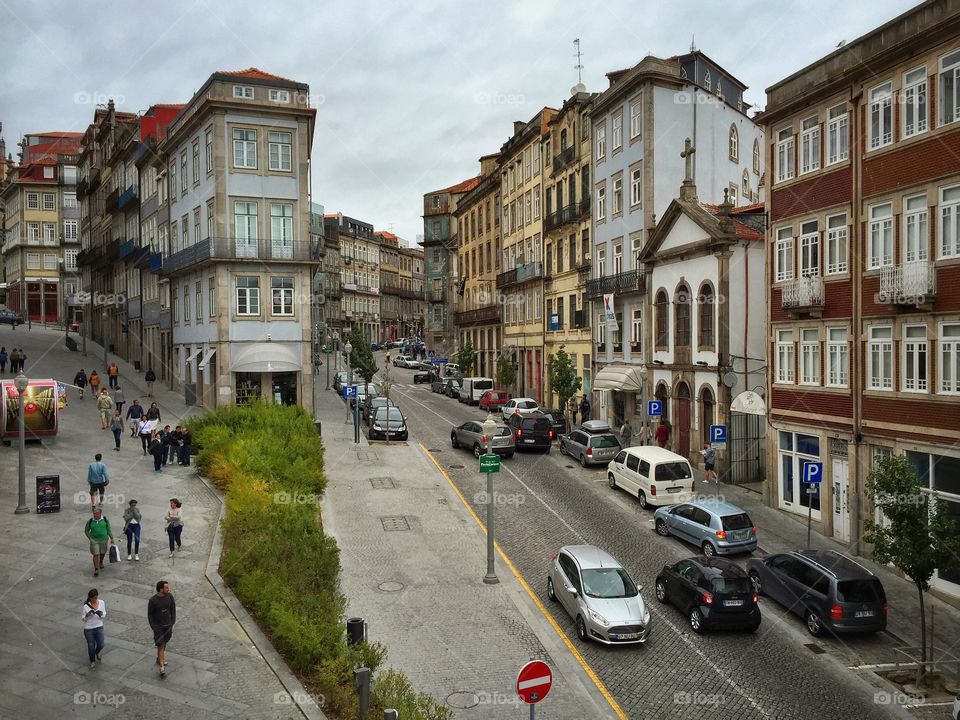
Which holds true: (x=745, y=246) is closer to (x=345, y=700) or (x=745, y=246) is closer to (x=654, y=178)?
(x=654, y=178)

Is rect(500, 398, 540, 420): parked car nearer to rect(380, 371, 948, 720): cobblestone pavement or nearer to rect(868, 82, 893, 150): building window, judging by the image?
rect(380, 371, 948, 720): cobblestone pavement

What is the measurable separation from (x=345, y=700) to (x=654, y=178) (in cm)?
3145

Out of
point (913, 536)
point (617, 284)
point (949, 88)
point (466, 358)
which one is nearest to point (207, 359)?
point (617, 284)

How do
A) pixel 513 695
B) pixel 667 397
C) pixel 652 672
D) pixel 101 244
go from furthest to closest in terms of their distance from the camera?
pixel 101 244 < pixel 667 397 < pixel 652 672 < pixel 513 695

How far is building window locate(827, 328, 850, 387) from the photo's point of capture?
2245 cm

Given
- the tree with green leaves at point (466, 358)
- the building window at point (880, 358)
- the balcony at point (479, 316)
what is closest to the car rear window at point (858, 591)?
the building window at point (880, 358)

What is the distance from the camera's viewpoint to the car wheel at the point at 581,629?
1512 cm

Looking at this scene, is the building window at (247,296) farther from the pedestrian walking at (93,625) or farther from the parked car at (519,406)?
the pedestrian walking at (93,625)

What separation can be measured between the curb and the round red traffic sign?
144 inches

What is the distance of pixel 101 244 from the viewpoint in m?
68.4

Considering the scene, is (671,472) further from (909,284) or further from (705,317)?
(909,284)

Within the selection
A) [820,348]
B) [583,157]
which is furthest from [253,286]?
[820,348]

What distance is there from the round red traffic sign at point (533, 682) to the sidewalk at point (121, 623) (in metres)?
3.98

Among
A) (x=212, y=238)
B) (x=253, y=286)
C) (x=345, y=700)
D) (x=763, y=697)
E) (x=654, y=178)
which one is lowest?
(x=763, y=697)
